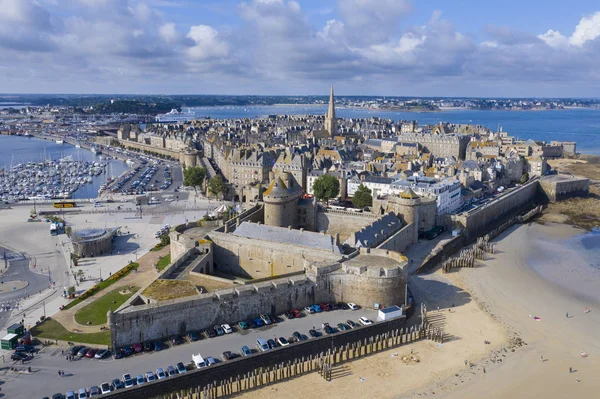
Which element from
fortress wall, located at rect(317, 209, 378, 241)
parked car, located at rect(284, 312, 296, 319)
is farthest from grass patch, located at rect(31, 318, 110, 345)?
fortress wall, located at rect(317, 209, 378, 241)

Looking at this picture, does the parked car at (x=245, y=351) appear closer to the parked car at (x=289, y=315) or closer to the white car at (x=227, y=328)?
the white car at (x=227, y=328)

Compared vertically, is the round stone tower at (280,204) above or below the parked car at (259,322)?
above

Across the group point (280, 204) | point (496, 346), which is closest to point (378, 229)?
point (280, 204)

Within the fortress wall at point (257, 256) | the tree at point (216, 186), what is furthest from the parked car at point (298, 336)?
the tree at point (216, 186)

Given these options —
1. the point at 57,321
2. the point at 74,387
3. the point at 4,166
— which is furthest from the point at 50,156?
the point at 74,387

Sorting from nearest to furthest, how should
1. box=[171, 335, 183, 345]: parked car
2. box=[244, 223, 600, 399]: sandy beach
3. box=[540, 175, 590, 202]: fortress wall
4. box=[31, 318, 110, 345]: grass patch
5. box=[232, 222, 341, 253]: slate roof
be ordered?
box=[244, 223, 600, 399]: sandy beach, box=[171, 335, 183, 345]: parked car, box=[31, 318, 110, 345]: grass patch, box=[232, 222, 341, 253]: slate roof, box=[540, 175, 590, 202]: fortress wall

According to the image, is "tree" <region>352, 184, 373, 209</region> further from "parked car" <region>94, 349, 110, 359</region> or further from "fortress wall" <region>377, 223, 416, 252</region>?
"parked car" <region>94, 349, 110, 359</region>
